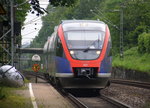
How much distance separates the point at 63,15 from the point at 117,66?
208ft

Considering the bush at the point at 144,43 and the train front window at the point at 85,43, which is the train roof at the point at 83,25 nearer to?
the train front window at the point at 85,43

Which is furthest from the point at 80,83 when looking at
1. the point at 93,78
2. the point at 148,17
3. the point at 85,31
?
the point at 148,17

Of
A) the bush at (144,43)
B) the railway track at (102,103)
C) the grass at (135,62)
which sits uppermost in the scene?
the bush at (144,43)

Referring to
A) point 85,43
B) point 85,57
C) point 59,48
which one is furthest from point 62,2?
point 59,48

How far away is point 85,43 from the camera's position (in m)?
21.5

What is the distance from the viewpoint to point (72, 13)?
364ft

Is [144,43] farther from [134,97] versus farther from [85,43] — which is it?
[134,97]

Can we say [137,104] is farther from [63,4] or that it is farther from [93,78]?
[63,4]

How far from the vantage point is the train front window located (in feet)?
69.2

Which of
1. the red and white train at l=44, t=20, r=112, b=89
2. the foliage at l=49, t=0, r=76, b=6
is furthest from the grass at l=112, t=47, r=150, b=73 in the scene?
the foliage at l=49, t=0, r=76, b=6

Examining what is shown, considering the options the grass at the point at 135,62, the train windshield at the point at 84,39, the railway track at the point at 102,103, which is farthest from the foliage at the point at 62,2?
the grass at the point at 135,62

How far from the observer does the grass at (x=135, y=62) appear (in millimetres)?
44987

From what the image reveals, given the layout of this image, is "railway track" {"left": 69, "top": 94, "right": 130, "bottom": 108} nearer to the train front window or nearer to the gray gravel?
the gray gravel

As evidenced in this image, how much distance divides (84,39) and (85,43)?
0.29m
